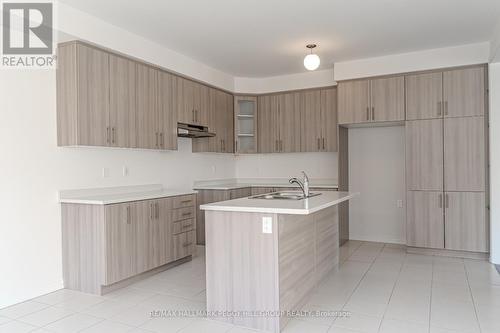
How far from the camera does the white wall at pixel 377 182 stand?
18.0ft

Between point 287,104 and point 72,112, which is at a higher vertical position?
point 287,104

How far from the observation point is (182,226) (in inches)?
173

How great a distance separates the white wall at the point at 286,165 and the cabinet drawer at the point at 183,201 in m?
2.15

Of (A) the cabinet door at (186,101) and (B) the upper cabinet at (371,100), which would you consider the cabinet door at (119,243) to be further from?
(B) the upper cabinet at (371,100)

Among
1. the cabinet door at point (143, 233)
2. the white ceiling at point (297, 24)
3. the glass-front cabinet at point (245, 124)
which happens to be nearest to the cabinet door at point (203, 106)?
the white ceiling at point (297, 24)

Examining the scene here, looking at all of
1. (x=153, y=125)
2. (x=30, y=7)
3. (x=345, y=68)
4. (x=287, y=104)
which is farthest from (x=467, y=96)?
(x=30, y=7)

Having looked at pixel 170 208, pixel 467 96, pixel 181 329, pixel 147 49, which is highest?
pixel 147 49

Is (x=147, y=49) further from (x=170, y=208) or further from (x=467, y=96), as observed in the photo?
(x=467, y=96)

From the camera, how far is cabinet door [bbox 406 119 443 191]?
4738 mm

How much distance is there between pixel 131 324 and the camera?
2.77 m

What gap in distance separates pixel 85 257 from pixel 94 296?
1.24 feet

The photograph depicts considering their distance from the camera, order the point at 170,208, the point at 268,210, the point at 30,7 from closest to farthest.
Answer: the point at 268,210, the point at 30,7, the point at 170,208

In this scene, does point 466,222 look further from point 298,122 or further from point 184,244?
point 184,244

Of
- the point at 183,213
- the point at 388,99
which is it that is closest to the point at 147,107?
the point at 183,213
